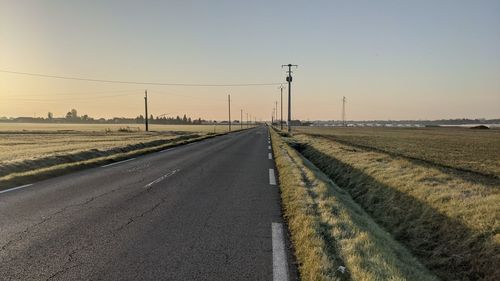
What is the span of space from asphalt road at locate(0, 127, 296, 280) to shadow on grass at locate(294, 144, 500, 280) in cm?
291

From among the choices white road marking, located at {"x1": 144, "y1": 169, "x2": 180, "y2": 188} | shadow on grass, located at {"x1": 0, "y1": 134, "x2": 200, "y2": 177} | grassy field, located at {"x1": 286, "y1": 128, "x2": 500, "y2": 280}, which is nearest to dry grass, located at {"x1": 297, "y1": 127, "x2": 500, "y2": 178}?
grassy field, located at {"x1": 286, "y1": 128, "x2": 500, "y2": 280}

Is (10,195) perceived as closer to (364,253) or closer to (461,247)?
(364,253)

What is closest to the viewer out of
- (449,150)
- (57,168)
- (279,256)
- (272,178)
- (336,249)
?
(279,256)

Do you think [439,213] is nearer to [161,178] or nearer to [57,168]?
[161,178]

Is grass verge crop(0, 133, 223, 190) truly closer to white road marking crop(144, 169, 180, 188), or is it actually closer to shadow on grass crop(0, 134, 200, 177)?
shadow on grass crop(0, 134, 200, 177)

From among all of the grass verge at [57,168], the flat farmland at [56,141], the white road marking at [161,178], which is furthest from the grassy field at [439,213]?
the flat farmland at [56,141]

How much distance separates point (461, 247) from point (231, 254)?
4.64m

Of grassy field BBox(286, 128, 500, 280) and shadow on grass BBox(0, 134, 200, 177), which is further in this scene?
shadow on grass BBox(0, 134, 200, 177)

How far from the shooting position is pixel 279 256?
479 centimetres

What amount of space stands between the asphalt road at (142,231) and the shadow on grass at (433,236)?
2913 mm

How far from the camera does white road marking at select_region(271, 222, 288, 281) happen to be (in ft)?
13.7

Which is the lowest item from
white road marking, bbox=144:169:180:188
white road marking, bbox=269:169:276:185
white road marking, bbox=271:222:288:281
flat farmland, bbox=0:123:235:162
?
flat farmland, bbox=0:123:235:162

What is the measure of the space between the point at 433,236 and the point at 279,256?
466 centimetres

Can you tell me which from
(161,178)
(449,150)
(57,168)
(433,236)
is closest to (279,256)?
(433,236)
